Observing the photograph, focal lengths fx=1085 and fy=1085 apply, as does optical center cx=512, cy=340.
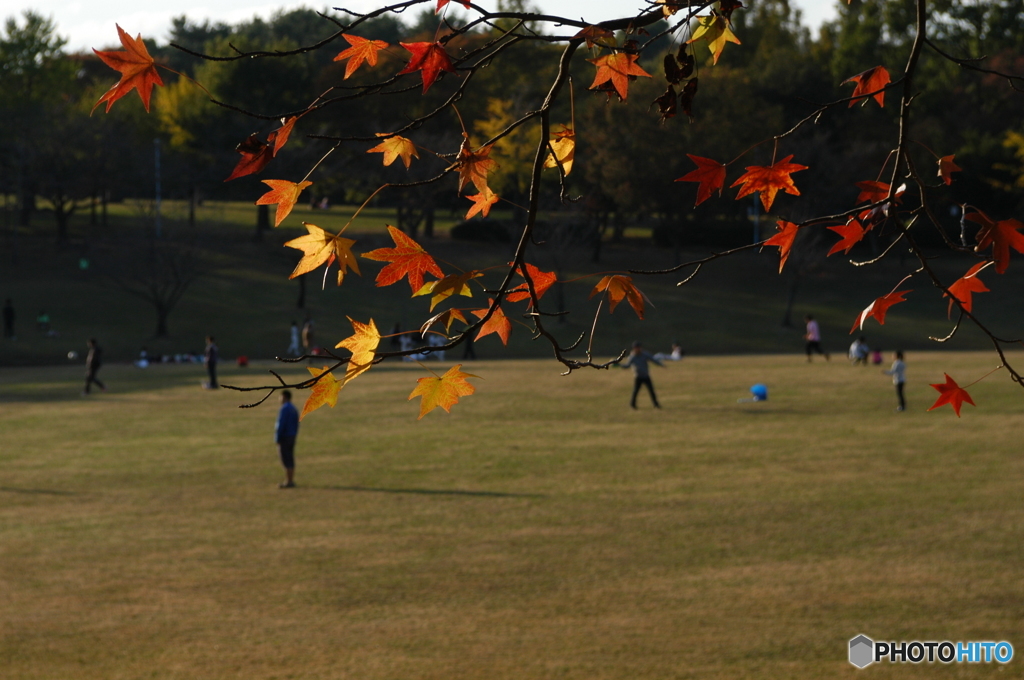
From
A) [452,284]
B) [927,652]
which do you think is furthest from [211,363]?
[452,284]

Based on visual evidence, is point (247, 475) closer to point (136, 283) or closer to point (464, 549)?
point (464, 549)

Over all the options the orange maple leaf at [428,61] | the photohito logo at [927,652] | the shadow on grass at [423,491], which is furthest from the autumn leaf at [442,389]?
the shadow on grass at [423,491]

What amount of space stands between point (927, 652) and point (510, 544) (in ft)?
17.9

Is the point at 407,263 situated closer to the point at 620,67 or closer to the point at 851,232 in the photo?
the point at 620,67

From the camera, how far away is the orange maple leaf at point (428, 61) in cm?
243

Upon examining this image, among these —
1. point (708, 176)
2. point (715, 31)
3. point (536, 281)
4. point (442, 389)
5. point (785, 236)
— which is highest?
point (715, 31)

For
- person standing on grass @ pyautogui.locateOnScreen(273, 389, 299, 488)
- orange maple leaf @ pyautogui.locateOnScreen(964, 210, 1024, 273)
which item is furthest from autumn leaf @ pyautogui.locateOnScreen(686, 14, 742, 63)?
person standing on grass @ pyautogui.locateOnScreen(273, 389, 299, 488)

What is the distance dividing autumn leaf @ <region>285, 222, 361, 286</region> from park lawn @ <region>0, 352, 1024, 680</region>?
25.3ft

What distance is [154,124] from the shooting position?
2840 inches

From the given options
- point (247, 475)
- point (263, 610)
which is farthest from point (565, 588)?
point (247, 475)

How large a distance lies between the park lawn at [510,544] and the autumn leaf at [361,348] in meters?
7.68

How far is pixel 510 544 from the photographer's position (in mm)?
13727

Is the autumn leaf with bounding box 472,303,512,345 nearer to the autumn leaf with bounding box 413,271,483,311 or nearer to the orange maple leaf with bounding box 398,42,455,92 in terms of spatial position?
the autumn leaf with bounding box 413,271,483,311

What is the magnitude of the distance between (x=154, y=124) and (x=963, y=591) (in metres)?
69.2
